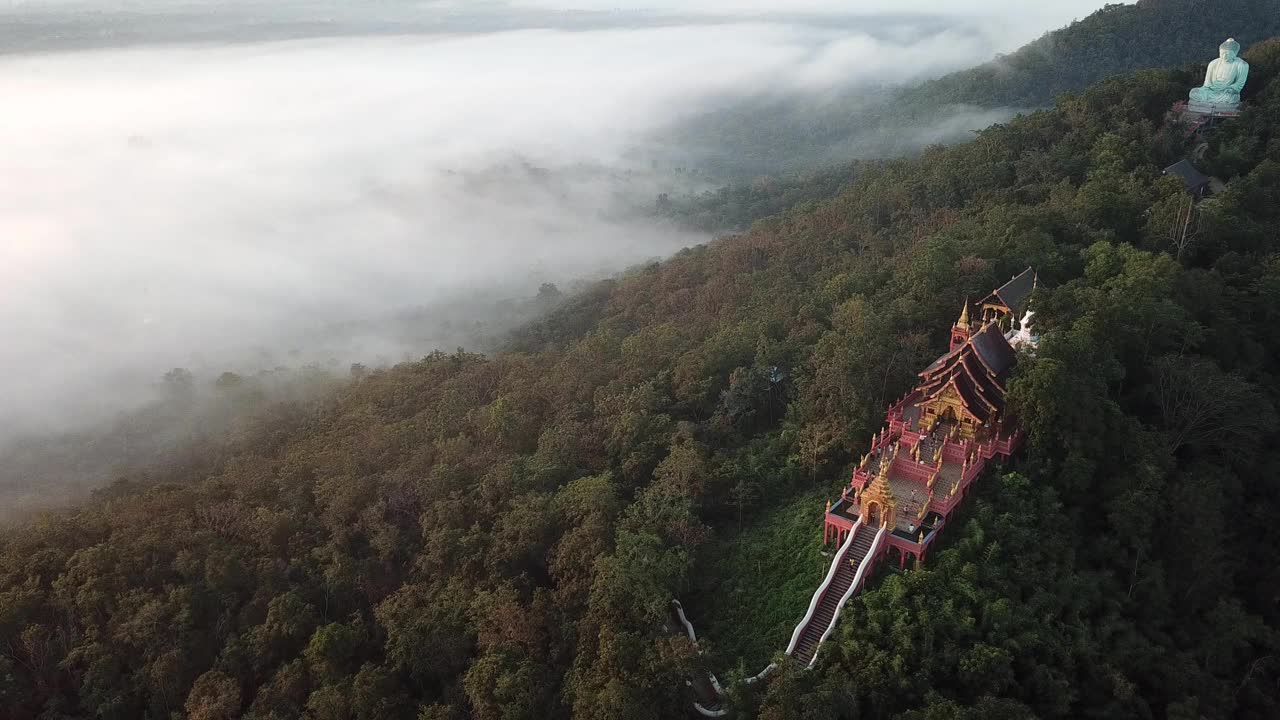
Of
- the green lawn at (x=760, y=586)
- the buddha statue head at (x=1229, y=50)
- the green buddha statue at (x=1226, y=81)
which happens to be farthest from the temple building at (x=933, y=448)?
the buddha statue head at (x=1229, y=50)

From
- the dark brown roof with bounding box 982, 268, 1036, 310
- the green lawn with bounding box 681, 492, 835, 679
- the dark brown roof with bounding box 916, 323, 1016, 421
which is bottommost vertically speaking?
the green lawn with bounding box 681, 492, 835, 679

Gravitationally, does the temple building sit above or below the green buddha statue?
below

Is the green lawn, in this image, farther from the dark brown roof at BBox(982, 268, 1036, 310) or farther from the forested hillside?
the dark brown roof at BBox(982, 268, 1036, 310)

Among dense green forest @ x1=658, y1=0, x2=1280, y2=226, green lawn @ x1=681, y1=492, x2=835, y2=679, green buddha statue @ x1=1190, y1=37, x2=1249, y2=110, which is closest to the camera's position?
green lawn @ x1=681, y1=492, x2=835, y2=679

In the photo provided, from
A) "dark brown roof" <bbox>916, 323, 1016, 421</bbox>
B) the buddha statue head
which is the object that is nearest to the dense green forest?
the buddha statue head

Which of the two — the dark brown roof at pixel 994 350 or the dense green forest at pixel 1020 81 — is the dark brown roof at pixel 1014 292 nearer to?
the dark brown roof at pixel 994 350

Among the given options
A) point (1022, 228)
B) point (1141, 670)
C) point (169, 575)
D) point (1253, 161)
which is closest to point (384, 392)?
point (169, 575)

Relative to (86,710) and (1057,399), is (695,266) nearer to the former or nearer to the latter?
(1057,399)

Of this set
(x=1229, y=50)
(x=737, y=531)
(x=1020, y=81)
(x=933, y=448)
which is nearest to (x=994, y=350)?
(x=933, y=448)
